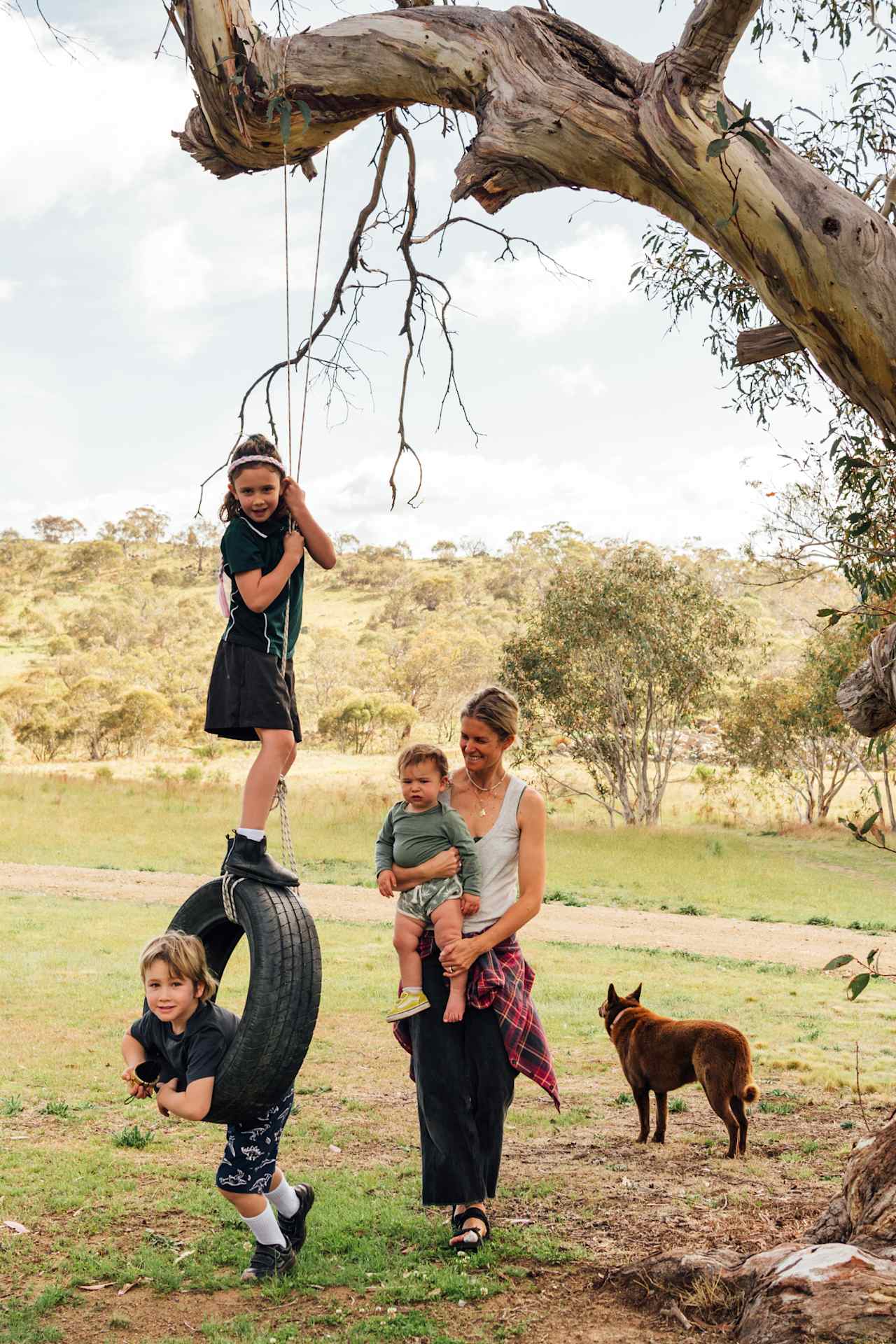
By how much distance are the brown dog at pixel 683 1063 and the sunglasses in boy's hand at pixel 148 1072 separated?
2696mm

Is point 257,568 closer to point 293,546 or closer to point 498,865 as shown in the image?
point 293,546

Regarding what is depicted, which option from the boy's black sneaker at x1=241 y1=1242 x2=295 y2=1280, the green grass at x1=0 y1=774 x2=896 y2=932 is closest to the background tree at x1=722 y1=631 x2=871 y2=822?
the green grass at x1=0 y1=774 x2=896 y2=932

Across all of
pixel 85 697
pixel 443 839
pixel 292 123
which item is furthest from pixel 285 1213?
pixel 85 697

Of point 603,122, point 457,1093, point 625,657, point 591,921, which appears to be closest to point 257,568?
point 603,122

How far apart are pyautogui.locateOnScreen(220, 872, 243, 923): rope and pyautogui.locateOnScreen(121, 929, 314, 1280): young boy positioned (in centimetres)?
14

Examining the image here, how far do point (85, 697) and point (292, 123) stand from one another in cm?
3918

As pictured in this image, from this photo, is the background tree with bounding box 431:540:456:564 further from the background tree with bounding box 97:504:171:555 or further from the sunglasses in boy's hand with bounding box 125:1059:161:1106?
the sunglasses in boy's hand with bounding box 125:1059:161:1106

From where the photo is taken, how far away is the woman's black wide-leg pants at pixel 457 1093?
425 cm

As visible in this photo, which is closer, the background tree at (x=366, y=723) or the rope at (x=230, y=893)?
the rope at (x=230, y=893)

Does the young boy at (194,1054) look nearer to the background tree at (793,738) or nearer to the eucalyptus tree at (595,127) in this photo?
the eucalyptus tree at (595,127)

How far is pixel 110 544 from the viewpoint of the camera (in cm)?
7181

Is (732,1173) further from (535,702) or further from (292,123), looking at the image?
(535,702)

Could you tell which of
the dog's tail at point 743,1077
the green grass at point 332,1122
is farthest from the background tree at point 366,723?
the dog's tail at point 743,1077

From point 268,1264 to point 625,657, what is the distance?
19.4 meters
